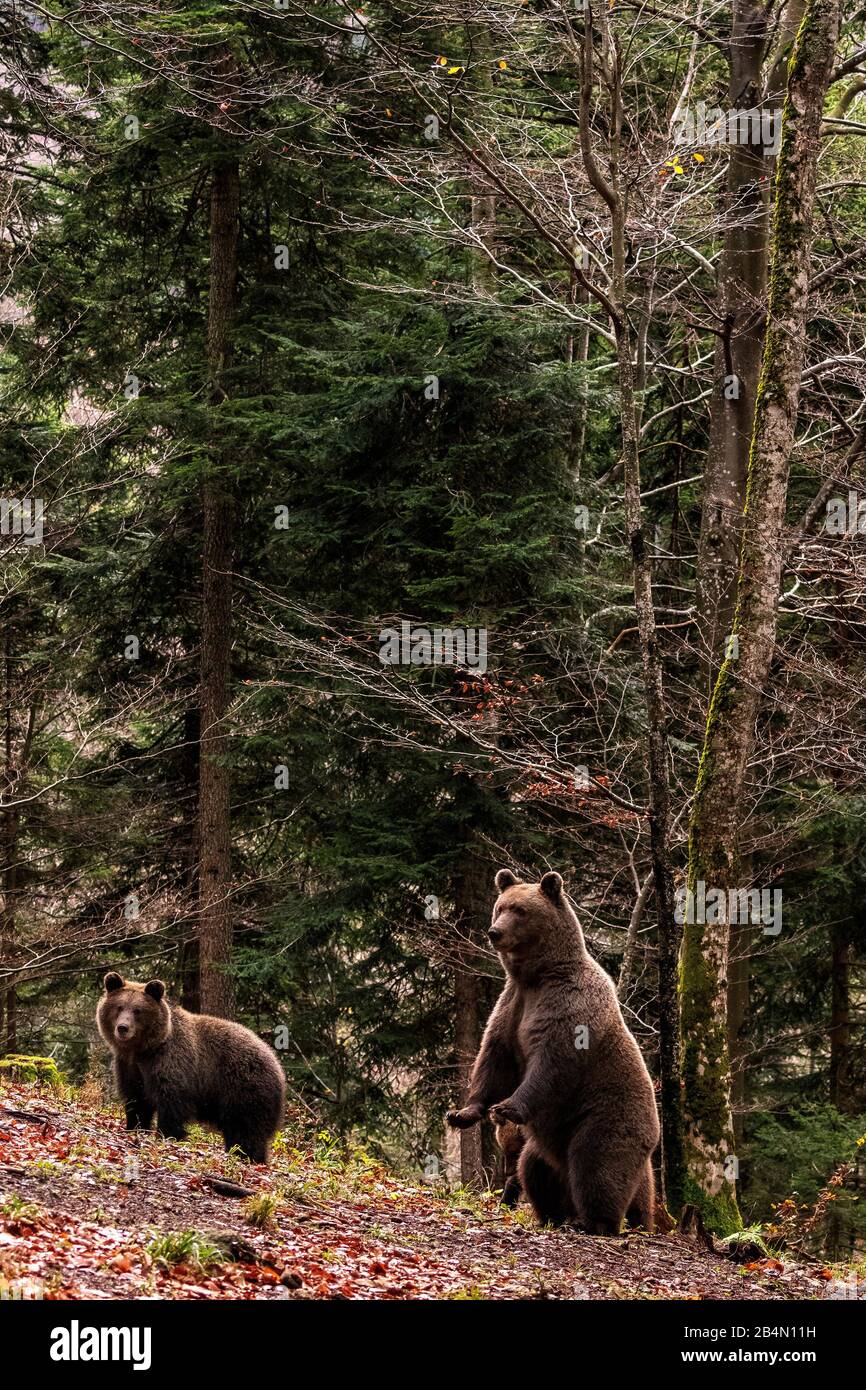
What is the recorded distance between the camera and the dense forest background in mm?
15750

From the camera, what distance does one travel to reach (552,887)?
30.8 feet

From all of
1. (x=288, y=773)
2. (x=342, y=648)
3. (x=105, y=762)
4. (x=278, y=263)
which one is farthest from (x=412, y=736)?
(x=278, y=263)

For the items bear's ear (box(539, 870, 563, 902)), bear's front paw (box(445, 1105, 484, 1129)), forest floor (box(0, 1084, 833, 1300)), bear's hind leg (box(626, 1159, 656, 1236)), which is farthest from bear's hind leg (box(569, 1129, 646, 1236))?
bear's ear (box(539, 870, 563, 902))

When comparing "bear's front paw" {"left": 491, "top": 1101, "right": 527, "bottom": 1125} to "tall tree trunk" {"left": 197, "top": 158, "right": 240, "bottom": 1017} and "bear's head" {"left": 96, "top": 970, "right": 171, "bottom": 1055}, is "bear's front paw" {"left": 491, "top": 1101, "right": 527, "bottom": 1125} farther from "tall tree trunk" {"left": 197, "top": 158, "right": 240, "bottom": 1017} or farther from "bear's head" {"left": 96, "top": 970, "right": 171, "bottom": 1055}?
"tall tree trunk" {"left": 197, "top": 158, "right": 240, "bottom": 1017}

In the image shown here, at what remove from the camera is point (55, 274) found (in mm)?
20016

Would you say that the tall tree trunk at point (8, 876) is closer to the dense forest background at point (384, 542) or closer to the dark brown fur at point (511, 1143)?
the dense forest background at point (384, 542)

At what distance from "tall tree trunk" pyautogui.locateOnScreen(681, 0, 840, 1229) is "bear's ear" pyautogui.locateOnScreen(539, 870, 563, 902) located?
1554mm

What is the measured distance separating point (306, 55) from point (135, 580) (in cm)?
798

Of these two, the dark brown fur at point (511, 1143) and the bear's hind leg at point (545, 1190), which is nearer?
the bear's hind leg at point (545, 1190)

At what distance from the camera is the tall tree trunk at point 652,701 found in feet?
34.3

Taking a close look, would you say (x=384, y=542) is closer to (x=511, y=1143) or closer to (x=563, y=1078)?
(x=511, y=1143)

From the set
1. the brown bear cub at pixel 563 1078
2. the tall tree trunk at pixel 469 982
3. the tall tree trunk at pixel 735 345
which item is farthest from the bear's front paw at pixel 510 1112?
the tall tree trunk at pixel 735 345

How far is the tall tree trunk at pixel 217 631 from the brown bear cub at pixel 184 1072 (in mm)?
7468

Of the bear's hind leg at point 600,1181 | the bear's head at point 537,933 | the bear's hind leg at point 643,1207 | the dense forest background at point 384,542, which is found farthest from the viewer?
the dense forest background at point 384,542
